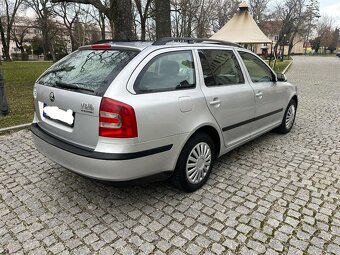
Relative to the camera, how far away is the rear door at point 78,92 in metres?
2.55

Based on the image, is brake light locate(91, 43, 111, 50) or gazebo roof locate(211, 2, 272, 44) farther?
gazebo roof locate(211, 2, 272, 44)

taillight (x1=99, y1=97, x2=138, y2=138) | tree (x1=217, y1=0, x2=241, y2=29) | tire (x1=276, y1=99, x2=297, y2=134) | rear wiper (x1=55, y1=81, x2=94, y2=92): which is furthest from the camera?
tree (x1=217, y1=0, x2=241, y2=29)

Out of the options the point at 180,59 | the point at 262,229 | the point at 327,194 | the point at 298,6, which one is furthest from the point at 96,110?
the point at 298,6

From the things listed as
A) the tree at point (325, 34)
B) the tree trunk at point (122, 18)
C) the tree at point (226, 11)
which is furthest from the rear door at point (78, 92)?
the tree at point (325, 34)

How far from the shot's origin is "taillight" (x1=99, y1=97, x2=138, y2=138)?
7.91 feet

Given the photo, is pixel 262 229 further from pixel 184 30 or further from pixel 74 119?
pixel 184 30

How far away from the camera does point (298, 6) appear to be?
3728cm

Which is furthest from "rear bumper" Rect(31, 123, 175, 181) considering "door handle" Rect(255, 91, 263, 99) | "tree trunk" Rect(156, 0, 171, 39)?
"tree trunk" Rect(156, 0, 171, 39)

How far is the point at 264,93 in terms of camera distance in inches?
167

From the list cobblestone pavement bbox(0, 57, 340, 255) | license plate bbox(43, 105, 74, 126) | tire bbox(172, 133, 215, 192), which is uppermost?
license plate bbox(43, 105, 74, 126)

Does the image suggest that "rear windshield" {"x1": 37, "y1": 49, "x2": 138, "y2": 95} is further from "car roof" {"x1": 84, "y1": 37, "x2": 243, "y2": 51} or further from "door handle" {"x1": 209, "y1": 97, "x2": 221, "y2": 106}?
"door handle" {"x1": 209, "y1": 97, "x2": 221, "y2": 106}

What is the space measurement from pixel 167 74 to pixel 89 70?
80cm

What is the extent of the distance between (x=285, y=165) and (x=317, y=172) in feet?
1.35

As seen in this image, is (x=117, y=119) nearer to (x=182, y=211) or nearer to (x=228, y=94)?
(x=182, y=211)
